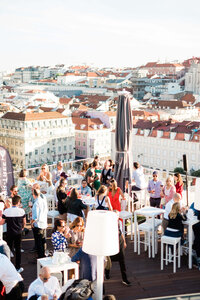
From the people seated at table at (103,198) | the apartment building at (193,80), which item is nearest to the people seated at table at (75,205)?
the people seated at table at (103,198)

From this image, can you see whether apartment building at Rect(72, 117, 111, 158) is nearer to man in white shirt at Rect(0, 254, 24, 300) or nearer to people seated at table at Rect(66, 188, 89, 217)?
people seated at table at Rect(66, 188, 89, 217)

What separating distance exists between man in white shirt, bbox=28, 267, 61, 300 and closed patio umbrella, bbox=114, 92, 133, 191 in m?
4.38

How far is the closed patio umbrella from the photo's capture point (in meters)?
8.25

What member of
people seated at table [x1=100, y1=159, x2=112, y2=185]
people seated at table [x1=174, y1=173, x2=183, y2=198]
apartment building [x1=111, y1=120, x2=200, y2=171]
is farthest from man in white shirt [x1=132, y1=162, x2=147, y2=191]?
apartment building [x1=111, y1=120, x2=200, y2=171]

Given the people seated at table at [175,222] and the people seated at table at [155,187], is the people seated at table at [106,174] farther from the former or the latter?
the people seated at table at [175,222]

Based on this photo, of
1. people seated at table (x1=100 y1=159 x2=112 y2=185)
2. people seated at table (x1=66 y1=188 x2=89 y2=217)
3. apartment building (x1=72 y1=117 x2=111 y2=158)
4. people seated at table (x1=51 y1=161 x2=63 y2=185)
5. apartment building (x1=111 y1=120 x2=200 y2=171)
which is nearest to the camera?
people seated at table (x1=66 y1=188 x2=89 y2=217)

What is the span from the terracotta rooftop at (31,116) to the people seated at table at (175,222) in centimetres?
5323

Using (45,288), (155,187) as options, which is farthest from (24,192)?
(45,288)

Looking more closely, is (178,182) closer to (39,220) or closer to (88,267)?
(39,220)

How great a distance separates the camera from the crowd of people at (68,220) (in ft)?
14.4

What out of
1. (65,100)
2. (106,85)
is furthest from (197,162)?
(106,85)

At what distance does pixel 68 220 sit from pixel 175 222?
5.83 feet

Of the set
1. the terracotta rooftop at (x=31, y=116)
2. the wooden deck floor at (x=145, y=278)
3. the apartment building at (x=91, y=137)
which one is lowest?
the apartment building at (x=91, y=137)

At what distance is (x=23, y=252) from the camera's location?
22.1ft
